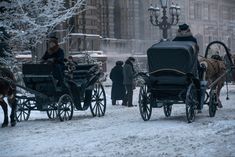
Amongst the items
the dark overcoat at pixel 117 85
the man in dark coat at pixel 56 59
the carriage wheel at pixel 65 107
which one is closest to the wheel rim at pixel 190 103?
the carriage wheel at pixel 65 107

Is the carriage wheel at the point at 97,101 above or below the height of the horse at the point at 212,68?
below

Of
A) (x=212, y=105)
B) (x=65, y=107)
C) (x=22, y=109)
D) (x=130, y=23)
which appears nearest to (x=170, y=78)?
(x=212, y=105)

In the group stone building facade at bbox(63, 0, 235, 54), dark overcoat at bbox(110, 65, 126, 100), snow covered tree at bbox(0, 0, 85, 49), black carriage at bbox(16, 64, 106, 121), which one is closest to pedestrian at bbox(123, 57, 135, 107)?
dark overcoat at bbox(110, 65, 126, 100)

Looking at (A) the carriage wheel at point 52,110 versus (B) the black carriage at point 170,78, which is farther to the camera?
(A) the carriage wheel at point 52,110

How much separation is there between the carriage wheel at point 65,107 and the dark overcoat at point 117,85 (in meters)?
6.71

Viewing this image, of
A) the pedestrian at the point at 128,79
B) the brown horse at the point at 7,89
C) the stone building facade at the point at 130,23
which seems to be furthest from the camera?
the stone building facade at the point at 130,23

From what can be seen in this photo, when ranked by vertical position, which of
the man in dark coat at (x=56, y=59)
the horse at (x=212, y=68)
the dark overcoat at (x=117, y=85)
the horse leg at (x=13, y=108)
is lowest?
the dark overcoat at (x=117, y=85)

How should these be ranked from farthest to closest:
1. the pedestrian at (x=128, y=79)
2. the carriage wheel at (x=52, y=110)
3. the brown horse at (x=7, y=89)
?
the pedestrian at (x=128, y=79)
the carriage wheel at (x=52, y=110)
the brown horse at (x=7, y=89)

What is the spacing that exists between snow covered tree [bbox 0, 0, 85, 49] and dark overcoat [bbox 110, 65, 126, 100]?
3744 millimetres

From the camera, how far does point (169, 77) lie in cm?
1371

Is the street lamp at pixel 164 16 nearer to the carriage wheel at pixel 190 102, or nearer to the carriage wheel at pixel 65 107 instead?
the carriage wheel at pixel 65 107

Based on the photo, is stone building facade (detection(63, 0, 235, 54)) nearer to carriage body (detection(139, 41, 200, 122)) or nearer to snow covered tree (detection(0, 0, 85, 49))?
snow covered tree (detection(0, 0, 85, 49))

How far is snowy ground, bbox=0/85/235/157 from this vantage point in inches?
378

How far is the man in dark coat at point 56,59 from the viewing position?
47.8ft
